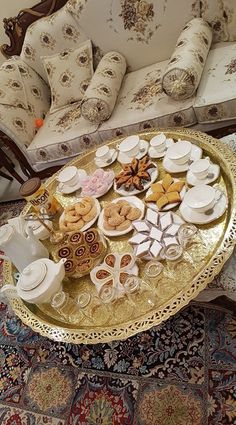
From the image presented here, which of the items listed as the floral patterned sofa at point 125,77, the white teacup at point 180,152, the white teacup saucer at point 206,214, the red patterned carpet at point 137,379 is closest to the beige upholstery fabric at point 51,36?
the floral patterned sofa at point 125,77

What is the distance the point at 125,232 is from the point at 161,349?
609mm

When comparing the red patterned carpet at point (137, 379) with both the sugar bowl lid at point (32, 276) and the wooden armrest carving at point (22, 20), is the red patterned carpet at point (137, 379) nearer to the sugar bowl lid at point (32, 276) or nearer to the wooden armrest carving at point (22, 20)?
the sugar bowl lid at point (32, 276)

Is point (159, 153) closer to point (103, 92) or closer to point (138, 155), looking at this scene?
point (138, 155)

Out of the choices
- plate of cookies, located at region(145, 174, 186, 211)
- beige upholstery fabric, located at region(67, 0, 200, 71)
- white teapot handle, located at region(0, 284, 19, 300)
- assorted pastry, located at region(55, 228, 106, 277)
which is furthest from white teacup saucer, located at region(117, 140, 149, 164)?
beige upholstery fabric, located at region(67, 0, 200, 71)

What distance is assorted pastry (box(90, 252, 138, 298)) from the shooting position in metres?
1.25

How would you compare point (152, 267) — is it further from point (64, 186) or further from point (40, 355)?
point (40, 355)

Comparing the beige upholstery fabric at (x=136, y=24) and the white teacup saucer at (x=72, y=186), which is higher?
the beige upholstery fabric at (x=136, y=24)

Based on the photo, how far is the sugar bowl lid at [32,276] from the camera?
1268mm

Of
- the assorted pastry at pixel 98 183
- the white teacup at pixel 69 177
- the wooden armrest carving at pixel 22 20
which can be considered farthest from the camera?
the wooden armrest carving at pixel 22 20

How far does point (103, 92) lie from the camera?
2156 millimetres

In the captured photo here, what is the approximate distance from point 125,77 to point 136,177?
47.4 inches

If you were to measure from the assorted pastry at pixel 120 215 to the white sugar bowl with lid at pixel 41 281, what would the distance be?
26 cm

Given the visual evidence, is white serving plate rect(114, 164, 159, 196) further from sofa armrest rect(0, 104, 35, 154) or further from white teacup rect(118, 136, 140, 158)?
sofa armrest rect(0, 104, 35, 154)

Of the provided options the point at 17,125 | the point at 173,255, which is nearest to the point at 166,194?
the point at 173,255
